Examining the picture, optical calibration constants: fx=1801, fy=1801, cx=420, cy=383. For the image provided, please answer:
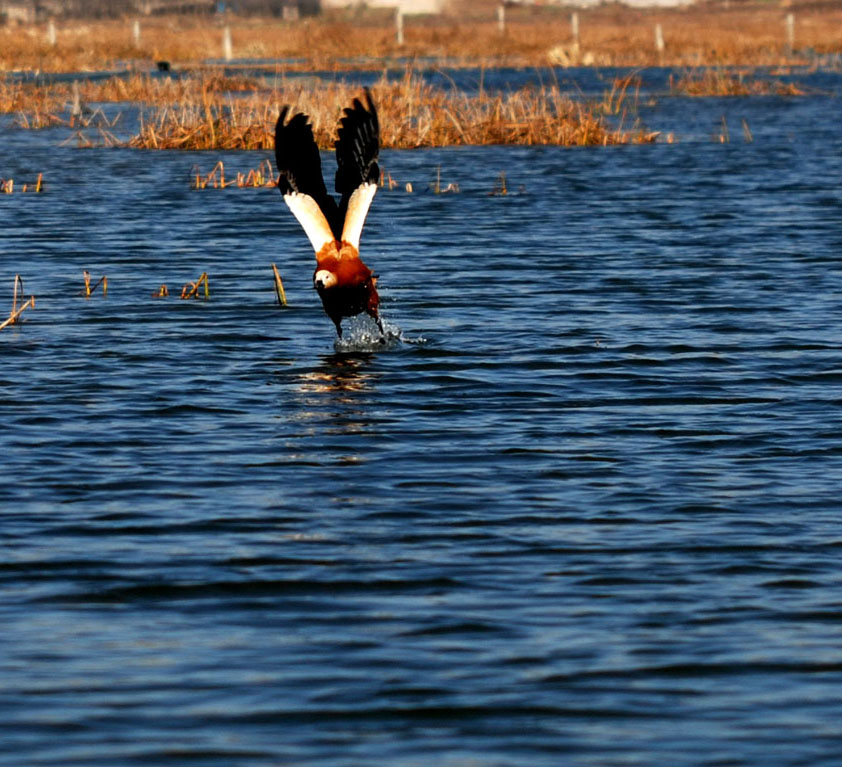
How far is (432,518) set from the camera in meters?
7.60

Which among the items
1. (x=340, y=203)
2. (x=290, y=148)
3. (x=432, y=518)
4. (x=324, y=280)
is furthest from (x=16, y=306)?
(x=432, y=518)

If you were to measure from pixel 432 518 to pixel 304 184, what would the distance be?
4.85 m

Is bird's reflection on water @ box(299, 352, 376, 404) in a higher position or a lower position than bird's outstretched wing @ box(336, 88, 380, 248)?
lower

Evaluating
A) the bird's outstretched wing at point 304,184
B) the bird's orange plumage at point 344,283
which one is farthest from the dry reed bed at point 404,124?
the bird's orange plumage at point 344,283

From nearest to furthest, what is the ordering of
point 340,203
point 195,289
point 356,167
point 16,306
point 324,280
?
point 324,280 < point 340,203 < point 356,167 < point 16,306 < point 195,289

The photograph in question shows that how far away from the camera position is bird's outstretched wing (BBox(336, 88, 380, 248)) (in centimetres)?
1187

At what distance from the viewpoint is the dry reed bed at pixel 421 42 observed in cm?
5562

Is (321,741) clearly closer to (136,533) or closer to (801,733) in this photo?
(801,733)

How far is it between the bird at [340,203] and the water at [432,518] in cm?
48

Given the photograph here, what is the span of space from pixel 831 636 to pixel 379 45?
62.6 metres

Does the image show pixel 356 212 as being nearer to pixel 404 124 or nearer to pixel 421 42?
pixel 404 124

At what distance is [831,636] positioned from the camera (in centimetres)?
603

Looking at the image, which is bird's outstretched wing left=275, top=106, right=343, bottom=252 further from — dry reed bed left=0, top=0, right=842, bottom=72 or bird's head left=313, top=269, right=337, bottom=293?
dry reed bed left=0, top=0, right=842, bottom=72

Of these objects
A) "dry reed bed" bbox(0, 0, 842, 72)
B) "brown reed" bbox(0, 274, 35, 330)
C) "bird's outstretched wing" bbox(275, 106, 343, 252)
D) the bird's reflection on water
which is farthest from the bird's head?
"dry reed bed" bbox(0, 0, 842, 72)
